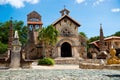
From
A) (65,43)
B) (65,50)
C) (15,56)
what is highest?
(65,43)

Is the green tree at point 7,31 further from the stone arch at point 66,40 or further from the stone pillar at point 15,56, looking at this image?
the stone pillar at point 15,56

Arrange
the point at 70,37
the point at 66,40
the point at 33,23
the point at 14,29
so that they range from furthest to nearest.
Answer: the point at 14,29 → the point at 33,23 → the point at 70,37 → the point at 66,40

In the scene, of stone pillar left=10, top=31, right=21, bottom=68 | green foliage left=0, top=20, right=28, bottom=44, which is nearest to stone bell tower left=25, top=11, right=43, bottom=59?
green foliage left=0, top=20, right=28, bottom=44

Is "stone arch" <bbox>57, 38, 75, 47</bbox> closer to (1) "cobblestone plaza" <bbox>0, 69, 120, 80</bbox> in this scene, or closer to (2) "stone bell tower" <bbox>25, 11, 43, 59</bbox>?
(2) "stone bell tower" <bbox>25, 11, 43, 59</bbox>

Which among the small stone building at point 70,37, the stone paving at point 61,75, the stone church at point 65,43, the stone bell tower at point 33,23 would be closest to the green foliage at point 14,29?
the stone bell tower at point 33,23

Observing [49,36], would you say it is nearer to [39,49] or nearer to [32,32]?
[39,49]

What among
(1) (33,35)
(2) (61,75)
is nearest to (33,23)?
(1) (33,35)

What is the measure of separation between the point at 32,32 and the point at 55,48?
31.1ft

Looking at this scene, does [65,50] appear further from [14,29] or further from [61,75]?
[61,75]

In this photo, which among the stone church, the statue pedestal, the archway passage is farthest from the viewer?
the archway passage

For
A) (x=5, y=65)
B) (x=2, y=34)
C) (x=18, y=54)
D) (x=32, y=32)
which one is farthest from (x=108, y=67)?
(x=2, y=34)

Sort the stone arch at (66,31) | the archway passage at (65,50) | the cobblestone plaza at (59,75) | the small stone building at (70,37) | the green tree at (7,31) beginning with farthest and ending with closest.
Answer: the green tree at (7,31), the archway passage at (65,50), the stone arch at (66,31), the small stone building at (70,37), the cobblestone plaza at (59,75)

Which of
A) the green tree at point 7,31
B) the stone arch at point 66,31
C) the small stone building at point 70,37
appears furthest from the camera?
the green tree at point 7,31

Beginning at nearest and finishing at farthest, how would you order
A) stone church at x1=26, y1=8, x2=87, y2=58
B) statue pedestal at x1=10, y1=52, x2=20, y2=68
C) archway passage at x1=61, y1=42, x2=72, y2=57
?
statue pedestal at x1=10, y1=52, x2=20, y2=68, stone church at x1=26, y1=8, x2=87, y2=58, archway passage at x1=61, y1=42, x2=72, y2=57
